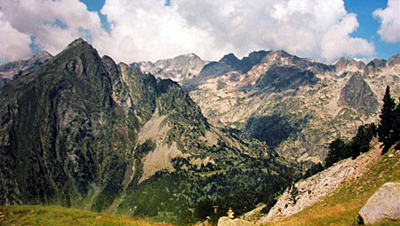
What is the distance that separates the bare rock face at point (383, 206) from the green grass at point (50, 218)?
1255 centimetres

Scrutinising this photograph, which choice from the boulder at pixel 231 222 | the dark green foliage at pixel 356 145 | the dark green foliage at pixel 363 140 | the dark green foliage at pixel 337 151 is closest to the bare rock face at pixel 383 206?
the boulder at pixel 231 222

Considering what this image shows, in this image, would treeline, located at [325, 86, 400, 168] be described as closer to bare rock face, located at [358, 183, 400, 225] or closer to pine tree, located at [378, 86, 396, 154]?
pine tree, located at [378, 86, 396, 154]

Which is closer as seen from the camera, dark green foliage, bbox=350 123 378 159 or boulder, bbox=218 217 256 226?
boulder, bbox=218 217 256 226

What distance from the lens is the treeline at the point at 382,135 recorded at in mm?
69975

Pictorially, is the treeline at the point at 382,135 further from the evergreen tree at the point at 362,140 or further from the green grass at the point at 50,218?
the green grass at the point at 50,218

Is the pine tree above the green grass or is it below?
above

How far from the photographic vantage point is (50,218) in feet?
58.9

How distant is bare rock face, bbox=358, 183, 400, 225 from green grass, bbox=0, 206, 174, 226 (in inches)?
494

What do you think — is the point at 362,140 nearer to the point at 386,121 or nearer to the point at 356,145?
the point at 356,145

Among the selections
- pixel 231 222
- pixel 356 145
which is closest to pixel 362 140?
pixel 356 145

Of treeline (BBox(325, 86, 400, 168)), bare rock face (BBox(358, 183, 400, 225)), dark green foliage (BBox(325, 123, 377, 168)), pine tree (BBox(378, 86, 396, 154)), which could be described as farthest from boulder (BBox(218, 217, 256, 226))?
dark green foliage (BBox(325, 123, 377, 168))

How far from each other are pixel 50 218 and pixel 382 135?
94.9 m

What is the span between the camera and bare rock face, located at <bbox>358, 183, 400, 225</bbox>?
623 inches

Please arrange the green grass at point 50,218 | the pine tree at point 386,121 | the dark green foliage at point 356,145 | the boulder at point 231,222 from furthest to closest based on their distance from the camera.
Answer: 1. the dark green foliage at point 356,145
2. the pine tree at point 386,121
3. the green grass at point 50,218
4. the boulder at point 231,222
